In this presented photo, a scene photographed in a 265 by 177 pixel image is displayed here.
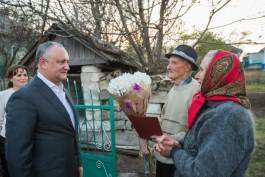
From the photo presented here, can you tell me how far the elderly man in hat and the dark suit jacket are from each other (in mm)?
883

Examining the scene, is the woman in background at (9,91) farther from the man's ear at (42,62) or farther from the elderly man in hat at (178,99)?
the elderly man in hat at (178,99)

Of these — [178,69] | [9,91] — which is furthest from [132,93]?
[9,91]

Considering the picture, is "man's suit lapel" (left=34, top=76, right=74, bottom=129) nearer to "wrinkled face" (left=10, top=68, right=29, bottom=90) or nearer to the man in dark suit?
the man in dark suit

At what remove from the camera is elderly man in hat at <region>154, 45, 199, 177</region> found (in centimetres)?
238

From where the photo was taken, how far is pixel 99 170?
369cm

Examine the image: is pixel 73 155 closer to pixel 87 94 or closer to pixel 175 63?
pixel 175 63

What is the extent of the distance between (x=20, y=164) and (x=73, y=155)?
1.51 ft

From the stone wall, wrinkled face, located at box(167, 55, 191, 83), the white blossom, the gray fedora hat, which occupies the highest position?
the gray fedora hat

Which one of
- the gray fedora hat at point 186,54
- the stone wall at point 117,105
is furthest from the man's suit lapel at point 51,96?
the stone wall at point 117,105

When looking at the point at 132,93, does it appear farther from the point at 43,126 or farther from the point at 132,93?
the point at 43,126

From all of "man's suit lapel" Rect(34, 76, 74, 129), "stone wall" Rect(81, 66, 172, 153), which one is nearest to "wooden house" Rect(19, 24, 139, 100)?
"stone wall" Rect(81, 66, 172, 153)

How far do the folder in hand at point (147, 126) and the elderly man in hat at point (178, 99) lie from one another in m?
0.57

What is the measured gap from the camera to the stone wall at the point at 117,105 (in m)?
4.27

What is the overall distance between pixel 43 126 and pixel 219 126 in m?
1.26
